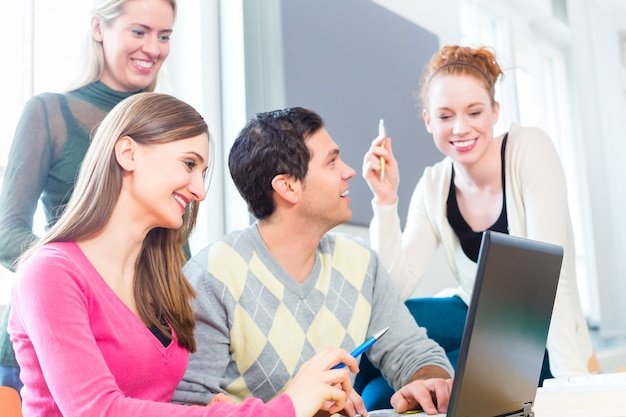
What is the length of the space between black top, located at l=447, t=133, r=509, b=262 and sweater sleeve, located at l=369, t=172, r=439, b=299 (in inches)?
3.4

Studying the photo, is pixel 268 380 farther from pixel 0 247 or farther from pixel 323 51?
pixel 323 51

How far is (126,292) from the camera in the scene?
3.87ft

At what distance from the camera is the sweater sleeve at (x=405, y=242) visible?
193 cm

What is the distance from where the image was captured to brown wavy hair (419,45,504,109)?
79.8 inches

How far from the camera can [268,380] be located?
4.71 feet

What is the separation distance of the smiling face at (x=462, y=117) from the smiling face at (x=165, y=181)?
986 mm

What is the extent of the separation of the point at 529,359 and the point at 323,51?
2.13 m

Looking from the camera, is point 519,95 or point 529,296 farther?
point 519,95

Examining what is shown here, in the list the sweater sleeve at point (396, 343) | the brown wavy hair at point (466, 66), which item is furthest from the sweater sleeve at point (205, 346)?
the brown wavy hair at point (466, 66)

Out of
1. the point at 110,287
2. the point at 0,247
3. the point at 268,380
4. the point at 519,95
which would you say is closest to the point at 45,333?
the point at 110,287

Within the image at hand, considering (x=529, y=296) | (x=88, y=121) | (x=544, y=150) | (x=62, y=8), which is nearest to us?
(x=529, y=296)

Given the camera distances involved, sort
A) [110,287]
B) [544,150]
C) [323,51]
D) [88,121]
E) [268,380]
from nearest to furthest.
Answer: [110,287]
[268,380]
[88,121]
[544,150]
[323,51]

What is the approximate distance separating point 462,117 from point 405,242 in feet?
1.31

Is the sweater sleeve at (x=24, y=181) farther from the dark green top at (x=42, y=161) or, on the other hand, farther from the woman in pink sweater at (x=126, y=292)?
the woman in pink sweater at (x=126, y=292)
